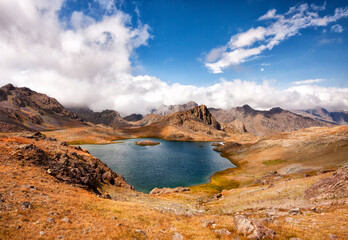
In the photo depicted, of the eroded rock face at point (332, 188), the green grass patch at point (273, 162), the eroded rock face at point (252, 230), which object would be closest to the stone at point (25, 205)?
the eroded rock face at point (252, 230)

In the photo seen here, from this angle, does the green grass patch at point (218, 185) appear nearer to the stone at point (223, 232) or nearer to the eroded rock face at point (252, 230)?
the stone at point (223, 232)

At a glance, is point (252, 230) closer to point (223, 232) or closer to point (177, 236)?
point (223, 232)

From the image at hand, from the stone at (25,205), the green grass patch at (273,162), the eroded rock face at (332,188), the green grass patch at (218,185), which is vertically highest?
the stone at (25,205)

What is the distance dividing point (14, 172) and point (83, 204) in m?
13.1

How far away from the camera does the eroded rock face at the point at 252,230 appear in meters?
17.6

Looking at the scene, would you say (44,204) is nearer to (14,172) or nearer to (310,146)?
(14,172)

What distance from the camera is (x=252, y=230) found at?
18344mm

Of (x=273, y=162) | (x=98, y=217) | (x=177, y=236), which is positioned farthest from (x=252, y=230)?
(x=273, y=162)

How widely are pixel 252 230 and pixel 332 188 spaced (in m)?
24.3

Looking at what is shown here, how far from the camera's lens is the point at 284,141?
5182 inches

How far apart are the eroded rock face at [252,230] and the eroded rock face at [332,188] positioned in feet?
67.8

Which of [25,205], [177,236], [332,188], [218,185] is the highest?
[25,205]

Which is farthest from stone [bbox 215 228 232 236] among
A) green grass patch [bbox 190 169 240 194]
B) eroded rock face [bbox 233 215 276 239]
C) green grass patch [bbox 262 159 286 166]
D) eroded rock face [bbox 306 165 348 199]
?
green grass patch [bbox 262 159 286 166]

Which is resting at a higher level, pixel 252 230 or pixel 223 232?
pixel 252 230
